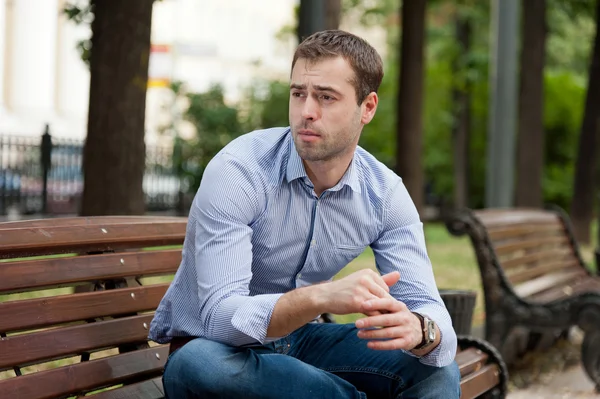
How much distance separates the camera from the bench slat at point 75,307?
2881 millimetres

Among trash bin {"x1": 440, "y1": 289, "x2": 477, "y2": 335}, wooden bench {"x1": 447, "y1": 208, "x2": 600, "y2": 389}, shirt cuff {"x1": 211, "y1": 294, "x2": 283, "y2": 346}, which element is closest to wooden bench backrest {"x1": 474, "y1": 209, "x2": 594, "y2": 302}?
wooden bench {"x1": 447, "y1": 208, "x2": 600, "y2": 389}

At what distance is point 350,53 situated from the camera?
3.04 m

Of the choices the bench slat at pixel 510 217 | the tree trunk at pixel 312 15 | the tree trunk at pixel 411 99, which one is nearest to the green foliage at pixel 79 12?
the tree trunk at pixel 312 15

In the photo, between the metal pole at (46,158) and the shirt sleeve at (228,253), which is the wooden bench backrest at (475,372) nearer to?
the shirt sleeve at (228,253)

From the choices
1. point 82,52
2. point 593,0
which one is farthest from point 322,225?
point 593,0

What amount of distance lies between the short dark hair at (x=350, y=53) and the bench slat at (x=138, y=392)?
1.17 metres

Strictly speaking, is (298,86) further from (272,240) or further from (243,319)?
(243,319)

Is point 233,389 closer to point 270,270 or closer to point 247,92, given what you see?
point 270,270

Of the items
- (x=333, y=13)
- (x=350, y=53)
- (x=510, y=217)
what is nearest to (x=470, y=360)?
(x=350, y=53)

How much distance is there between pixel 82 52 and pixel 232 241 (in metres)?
6.60

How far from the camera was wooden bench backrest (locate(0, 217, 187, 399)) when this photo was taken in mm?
2883

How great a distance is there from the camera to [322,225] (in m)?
3.13

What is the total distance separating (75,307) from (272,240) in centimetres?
67

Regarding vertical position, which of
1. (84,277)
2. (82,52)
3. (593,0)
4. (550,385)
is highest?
(593,0)
